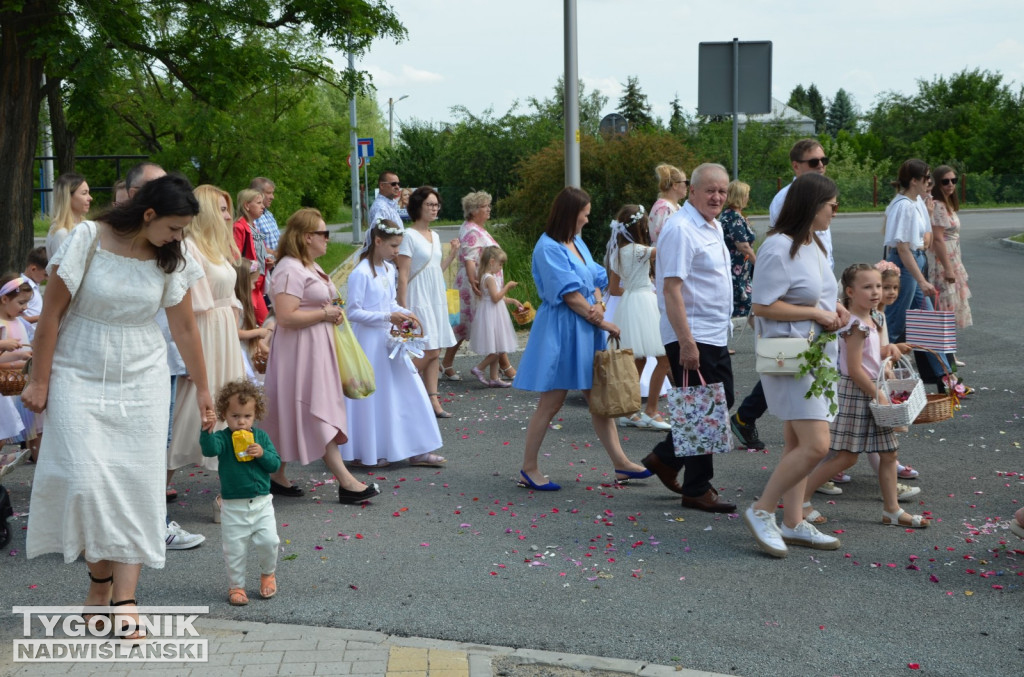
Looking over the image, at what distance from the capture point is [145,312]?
4.82 meters

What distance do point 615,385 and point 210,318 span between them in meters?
2.48

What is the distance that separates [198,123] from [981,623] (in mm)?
12590

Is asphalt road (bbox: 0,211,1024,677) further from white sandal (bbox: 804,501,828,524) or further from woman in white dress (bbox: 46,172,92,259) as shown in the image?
woman in white dress (bbox: 46,172,92,259)

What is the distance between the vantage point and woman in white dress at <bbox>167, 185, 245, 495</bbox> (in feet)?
21.6

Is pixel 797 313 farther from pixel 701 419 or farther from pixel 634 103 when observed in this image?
pixel 634 103

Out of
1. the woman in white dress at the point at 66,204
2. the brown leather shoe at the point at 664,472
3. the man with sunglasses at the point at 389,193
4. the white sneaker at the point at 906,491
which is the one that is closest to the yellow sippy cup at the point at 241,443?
the brown leather shoe at the point at 664,472

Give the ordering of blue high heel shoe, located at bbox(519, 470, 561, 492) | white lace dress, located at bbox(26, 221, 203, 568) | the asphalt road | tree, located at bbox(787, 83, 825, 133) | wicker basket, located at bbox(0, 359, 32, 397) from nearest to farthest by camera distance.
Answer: white lace dress, located at bbox(26, 221, 203, 568), the asphalt road, wicker basket, located at bbox(0, 359, 32, 397), blue high heel shoe, located at bbox(519, 470, 561, 492), tree, located at bbox(787, 83, 825, 133)

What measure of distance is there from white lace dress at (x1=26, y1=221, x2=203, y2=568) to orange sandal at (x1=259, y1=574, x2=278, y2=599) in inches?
25.3

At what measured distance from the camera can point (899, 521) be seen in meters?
6.38

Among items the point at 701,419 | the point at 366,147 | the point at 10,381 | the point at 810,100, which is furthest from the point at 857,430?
the point at 810,100

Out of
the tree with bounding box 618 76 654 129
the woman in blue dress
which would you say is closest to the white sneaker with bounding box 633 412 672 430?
the woman in blue dress

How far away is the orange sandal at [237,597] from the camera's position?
17.1ft

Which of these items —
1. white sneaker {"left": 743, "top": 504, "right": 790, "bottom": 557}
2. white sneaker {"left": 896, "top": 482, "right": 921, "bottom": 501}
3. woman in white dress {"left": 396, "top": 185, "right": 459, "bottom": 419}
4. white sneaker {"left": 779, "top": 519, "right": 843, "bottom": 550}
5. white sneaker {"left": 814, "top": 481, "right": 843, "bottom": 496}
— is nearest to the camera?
white sneaker {"left": 743, "top": 504, "right": 790, "bottom": 557}

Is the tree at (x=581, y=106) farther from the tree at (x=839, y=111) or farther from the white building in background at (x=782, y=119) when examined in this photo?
the tree at (x=839, y=111)
